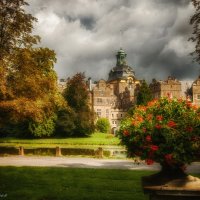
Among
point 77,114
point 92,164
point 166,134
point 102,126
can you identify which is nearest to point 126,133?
point 166,134

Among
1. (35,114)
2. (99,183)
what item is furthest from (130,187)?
(35,114)

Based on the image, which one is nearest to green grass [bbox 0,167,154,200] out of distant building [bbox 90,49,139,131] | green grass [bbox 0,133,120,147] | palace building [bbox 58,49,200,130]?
green grass [bbox 0,133,120,147]

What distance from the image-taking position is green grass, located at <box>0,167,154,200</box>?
944 centimetres

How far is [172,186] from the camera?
513 cm

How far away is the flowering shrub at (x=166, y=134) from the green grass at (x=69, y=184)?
3.60m

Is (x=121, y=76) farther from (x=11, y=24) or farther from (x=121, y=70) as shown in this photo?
(x=11, y=24)

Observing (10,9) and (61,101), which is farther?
(61,101)

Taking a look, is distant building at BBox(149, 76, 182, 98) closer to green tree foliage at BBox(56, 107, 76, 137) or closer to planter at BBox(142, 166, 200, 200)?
green tree foliage at BBox(56, 107, 76, 137)

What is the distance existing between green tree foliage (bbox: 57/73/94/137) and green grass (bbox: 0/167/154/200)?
3664 centimetres

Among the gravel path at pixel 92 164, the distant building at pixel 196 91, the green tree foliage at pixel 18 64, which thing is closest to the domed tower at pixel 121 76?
the distant building at pixel 196 91

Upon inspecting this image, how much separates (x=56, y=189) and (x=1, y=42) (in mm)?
11433

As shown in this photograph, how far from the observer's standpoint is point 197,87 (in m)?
77.5

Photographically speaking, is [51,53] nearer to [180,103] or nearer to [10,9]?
[10,9]

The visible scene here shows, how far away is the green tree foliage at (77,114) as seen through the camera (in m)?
52.8
